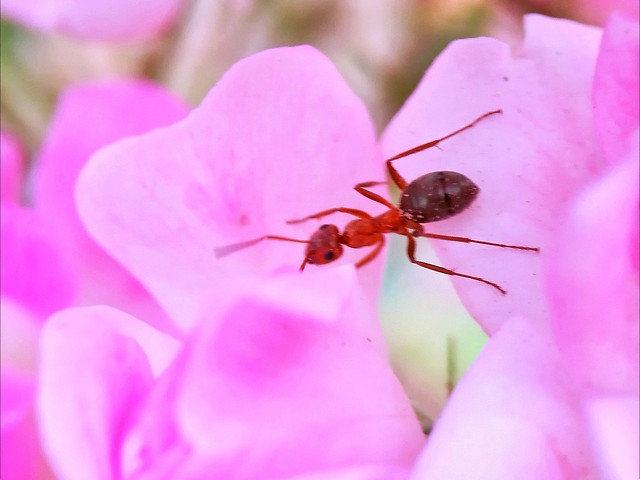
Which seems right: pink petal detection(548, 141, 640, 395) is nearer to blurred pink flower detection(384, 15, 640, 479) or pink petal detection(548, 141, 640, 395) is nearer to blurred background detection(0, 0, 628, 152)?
blurred pink flower detection(384, 15, 640, 479)

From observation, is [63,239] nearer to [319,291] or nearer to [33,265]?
[33,265]

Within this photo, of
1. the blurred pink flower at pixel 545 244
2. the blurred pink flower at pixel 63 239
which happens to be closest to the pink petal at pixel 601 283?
the blurred pink flower at pixel 545 244

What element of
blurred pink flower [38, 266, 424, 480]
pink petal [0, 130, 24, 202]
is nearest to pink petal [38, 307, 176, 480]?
blurred pink flower [38, 266, 424, 480]

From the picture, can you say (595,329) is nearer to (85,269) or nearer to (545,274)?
(545,274)

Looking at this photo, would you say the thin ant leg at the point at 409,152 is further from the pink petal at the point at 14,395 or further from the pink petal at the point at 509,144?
the pink petal at the point at 14,395

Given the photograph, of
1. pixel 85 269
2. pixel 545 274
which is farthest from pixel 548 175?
pixel 85 269

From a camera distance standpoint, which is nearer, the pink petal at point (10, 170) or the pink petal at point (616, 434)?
the pink petal at point (616, 434)
